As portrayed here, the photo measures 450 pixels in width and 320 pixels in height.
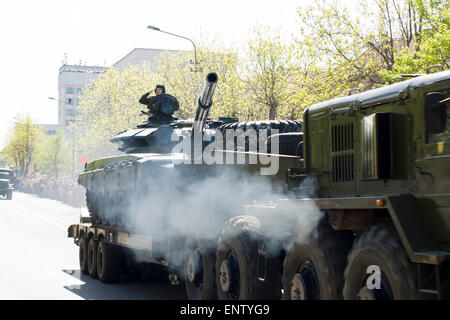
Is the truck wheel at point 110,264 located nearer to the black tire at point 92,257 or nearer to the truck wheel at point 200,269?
the black tire at point 92,257

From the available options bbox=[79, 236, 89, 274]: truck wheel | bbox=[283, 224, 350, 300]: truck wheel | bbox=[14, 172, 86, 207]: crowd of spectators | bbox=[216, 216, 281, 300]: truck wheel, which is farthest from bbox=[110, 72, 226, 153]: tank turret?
bbox=[14, 172, 86, 207]: crowd of spectators

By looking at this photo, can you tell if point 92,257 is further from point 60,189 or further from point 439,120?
point 60,189

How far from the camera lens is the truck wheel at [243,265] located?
8516mm

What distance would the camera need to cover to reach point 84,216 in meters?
16.5

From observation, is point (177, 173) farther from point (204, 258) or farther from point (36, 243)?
point (36, 243)

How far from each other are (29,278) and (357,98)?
831 cm

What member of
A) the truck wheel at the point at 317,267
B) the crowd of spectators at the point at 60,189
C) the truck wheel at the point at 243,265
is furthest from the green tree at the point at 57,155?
the truck wheel at the point at 317,267

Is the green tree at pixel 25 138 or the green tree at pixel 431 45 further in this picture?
the green tree at pixel 25 138

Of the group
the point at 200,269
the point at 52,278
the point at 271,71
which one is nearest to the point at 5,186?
the point at 271,71

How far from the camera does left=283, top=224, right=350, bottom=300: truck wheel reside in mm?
7215

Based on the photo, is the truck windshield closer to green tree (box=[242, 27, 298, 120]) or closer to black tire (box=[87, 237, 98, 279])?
black tire (box=[87, 237, 98, 279])

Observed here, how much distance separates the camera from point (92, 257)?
15016 millimetres

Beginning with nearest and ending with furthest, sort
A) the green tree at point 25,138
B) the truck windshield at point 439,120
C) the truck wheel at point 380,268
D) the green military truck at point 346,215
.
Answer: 1. the truck wheel at point 380,268
2. the green military truck at point 346,215
3. the truck windshield at point 439,120
4. the green tree at point 25,138

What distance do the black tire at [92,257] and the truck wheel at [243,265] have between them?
237 inches
